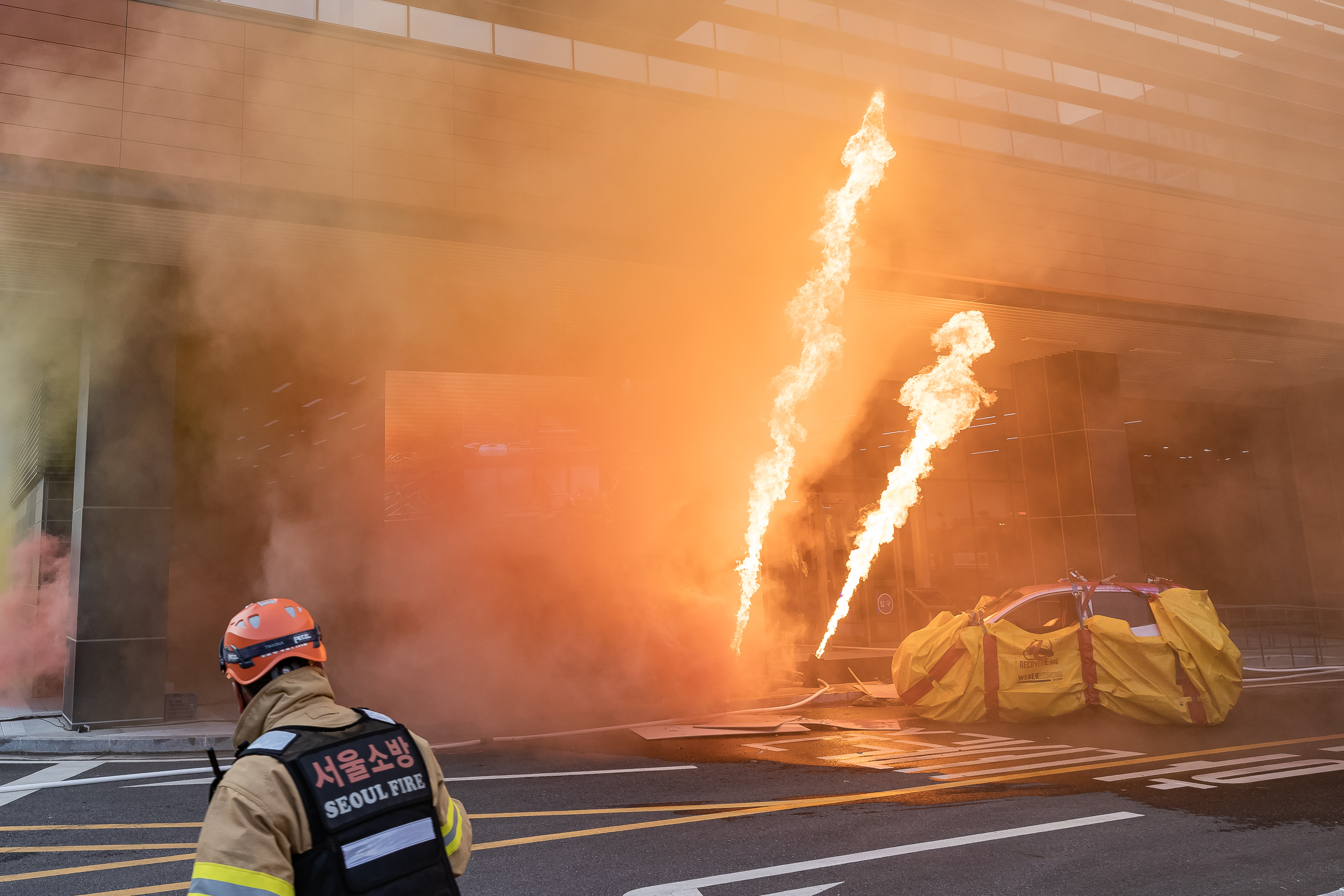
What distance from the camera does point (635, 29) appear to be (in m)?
10.3

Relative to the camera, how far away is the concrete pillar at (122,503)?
8781 millimetres

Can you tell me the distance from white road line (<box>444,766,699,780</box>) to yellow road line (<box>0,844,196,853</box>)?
1863mm

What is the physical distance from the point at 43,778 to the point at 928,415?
34.4 feet

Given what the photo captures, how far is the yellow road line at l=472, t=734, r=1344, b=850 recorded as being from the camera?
4594 mm

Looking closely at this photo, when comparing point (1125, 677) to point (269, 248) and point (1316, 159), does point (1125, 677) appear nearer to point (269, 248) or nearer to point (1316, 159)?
point (269, 248)

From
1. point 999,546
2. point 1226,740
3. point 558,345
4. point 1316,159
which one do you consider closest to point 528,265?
point 558,345

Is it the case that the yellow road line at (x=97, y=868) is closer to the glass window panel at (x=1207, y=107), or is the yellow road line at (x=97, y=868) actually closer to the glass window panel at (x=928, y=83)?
the glass window panel at (x=928, y=83)

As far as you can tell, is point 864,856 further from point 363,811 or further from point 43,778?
point 43,778

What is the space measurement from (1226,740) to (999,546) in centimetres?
967

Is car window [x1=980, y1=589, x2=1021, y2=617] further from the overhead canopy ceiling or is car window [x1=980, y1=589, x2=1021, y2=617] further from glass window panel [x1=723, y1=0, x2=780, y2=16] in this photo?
glass window panel [x1=723, y1=0, x2=780, y2=16]

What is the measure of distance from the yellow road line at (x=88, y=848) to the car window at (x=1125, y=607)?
24.2 ft

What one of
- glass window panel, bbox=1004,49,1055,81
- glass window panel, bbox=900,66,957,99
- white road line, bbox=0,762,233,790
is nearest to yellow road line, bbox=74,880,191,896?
white road line, bbox=0,762,233,790

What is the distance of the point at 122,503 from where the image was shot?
9078 mm

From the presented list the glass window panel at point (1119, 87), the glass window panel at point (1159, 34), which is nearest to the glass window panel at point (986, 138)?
the glass window panel at point (1119, 87)
